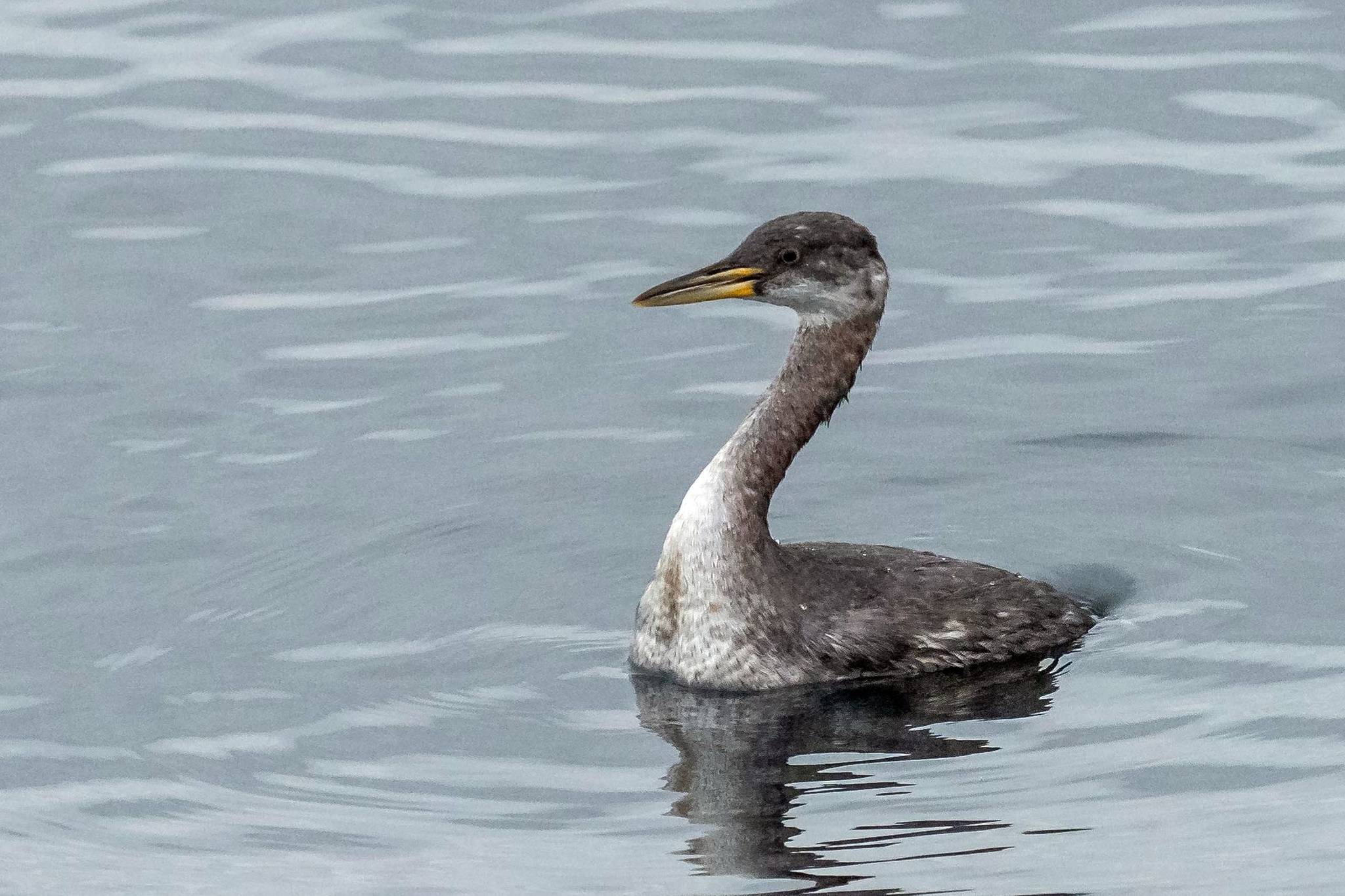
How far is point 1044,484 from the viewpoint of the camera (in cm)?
1270

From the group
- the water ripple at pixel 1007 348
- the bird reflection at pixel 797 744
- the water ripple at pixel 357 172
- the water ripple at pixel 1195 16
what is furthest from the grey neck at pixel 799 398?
the water ripple at pixel 1195 16

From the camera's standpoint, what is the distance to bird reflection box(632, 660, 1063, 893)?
8719 millimetres

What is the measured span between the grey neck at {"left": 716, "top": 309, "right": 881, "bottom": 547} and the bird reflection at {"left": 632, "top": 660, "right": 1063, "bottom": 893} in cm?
84

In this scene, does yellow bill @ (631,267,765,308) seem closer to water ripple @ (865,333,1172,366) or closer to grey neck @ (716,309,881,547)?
grey neck @ (716,309,881,547)

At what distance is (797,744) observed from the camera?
9.77 m

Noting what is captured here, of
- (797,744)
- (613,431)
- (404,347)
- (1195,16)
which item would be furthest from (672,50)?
(797,744)

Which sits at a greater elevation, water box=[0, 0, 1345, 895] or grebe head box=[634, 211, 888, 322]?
grebe head box=[634, 211, 888, 322]

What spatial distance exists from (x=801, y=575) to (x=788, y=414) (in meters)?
0.68

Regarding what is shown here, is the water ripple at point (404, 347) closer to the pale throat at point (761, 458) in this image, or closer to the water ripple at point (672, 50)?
the pale throat at point (761, 458)

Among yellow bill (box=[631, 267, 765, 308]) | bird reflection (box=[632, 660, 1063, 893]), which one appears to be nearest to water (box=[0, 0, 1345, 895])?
bird reflection (box=[632, 660, 1063, 893])

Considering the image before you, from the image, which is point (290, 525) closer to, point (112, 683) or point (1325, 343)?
point (112, 683)

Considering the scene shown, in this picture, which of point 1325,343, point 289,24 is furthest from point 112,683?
point 289,24

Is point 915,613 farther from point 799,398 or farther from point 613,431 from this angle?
point 613,431

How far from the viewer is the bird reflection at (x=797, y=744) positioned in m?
8.72
